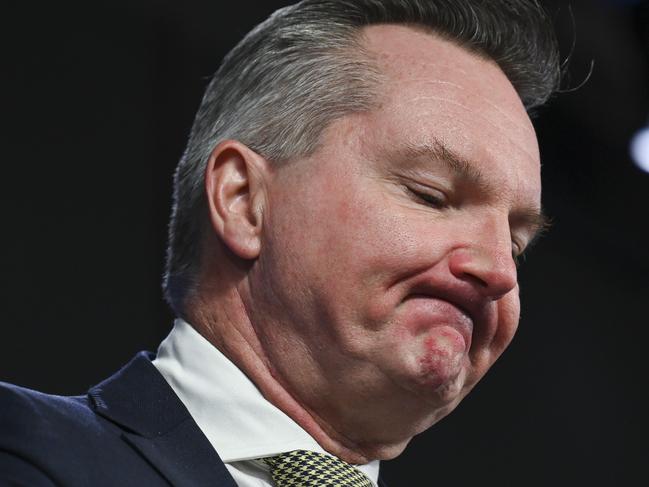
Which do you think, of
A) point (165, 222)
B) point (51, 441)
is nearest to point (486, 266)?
point (51, 441)

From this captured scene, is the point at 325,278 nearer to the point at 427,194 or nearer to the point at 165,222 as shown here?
the point at 427,194

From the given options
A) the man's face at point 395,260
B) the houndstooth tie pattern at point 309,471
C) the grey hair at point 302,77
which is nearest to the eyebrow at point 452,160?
the man's face at point 395,260

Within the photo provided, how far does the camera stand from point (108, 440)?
148 cm

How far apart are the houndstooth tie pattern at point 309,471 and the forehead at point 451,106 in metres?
0.51

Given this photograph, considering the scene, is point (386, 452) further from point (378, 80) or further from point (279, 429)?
point (378, 80)

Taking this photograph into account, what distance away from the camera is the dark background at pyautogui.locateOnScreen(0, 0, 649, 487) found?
2.51m

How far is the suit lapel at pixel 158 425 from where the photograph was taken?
57.5 inches

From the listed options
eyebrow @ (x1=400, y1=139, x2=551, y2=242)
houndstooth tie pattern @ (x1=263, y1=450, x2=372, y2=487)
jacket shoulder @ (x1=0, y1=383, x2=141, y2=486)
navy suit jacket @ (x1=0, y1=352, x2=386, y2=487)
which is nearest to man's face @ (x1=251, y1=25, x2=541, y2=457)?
eyebrow @ (x1=400, y1=139, x2=551, y2=242)

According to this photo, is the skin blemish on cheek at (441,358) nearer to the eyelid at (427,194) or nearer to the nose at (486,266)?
the nose at (486,266)

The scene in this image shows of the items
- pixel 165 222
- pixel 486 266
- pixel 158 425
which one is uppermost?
pixel 486 266

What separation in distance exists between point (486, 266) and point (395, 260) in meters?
0.14

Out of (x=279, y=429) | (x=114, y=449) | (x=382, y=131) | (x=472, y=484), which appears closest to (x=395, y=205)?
(x=382, y=131)

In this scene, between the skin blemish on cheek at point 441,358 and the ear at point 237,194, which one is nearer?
the skin blemish on cheek at point 441,358

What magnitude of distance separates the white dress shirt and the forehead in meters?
0.44
